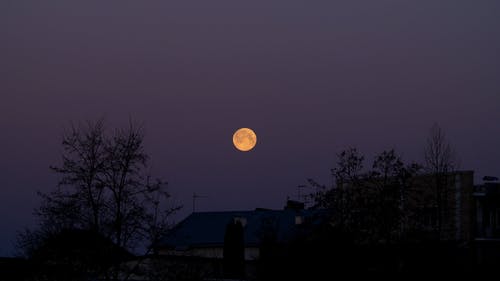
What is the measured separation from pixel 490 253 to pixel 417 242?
51.6 ft

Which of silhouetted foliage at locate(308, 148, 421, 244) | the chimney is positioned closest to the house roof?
the chimney

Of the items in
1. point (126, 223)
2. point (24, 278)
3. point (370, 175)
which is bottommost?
point (24, 278)

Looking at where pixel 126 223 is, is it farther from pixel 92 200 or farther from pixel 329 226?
pixel 329 226

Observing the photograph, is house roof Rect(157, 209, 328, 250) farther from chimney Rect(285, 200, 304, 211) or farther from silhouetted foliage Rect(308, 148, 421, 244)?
silhouetted foliage Rect(308, 148, 421, 244)

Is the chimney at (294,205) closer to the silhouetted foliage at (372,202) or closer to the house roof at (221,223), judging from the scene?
the house roof at (221,223)

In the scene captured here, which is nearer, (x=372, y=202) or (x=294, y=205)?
(x=372, y=202)

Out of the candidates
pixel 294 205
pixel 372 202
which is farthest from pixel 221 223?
pixel 372 202

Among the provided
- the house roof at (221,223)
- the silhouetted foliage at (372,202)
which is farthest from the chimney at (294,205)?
the silhouetted foliage at (372,202)

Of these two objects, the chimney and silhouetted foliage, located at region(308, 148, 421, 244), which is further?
the chimney

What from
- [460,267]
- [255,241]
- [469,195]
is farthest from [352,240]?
[255,241]

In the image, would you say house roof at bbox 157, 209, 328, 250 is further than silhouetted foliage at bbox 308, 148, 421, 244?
Yes

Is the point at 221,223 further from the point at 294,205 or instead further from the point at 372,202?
the point at 372,202

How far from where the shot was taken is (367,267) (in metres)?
41.4

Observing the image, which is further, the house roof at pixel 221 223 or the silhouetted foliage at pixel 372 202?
the house roof at pixel 221 223
